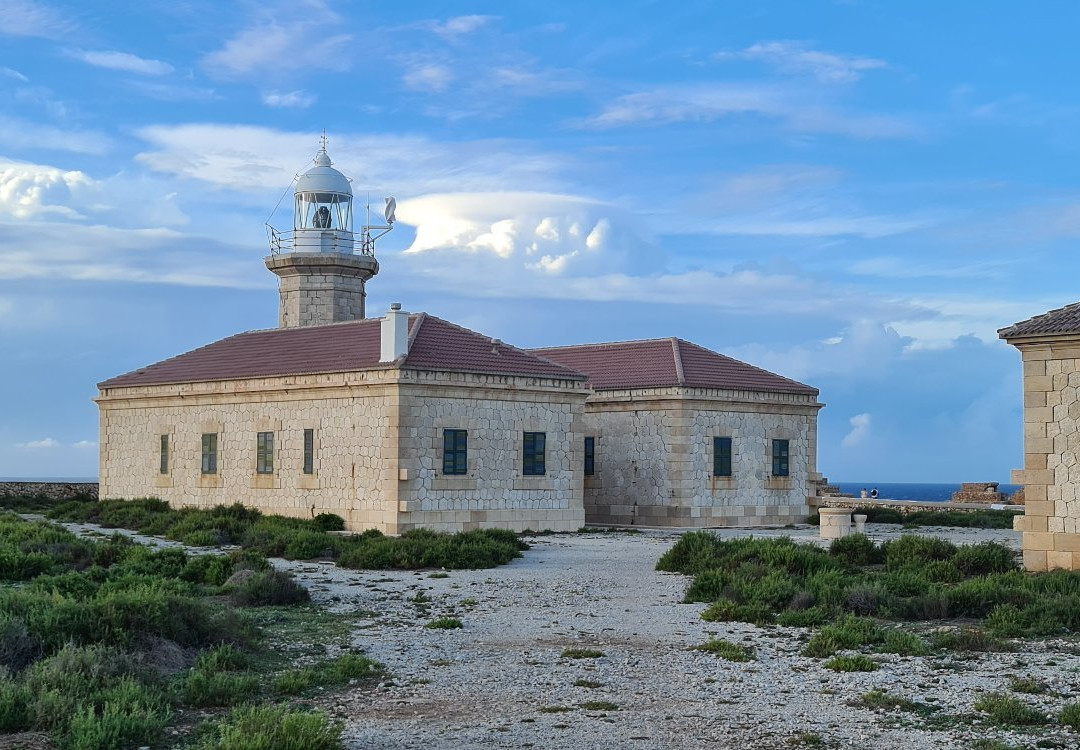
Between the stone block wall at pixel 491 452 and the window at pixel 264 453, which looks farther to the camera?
the window at pixel 264 453

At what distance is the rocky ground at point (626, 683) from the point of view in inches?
324

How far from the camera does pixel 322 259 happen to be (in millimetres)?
34031

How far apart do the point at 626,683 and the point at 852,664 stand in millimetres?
1926

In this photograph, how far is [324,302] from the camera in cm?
3447

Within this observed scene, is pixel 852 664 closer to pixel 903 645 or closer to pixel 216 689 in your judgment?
pixel 903 645

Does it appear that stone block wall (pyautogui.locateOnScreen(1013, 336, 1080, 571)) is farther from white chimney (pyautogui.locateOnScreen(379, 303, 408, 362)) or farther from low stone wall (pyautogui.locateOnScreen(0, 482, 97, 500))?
low stone wall (pyautogui.locateOnScreen(0, 482, 97, 500))

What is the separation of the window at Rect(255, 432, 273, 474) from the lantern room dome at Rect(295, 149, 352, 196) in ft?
30.9

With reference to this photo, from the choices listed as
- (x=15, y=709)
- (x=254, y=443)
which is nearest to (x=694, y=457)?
(x=254, y=443)

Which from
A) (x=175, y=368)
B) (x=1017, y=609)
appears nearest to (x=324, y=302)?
(x=175, y=368)

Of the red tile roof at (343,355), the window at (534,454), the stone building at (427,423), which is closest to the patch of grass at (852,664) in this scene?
the stone building at (427,423)

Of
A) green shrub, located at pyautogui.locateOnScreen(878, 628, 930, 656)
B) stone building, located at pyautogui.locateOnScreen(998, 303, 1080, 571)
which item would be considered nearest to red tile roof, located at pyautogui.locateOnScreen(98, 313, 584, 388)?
stone building, located at pyautogui.locateOnScreen(998, 303, 1080, 571)

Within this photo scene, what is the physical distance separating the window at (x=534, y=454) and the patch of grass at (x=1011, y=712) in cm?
1795

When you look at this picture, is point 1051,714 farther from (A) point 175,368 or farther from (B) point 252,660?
(A) point 175,368

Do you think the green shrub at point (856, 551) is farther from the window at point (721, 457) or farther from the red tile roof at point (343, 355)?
the window at point (721, 457)
